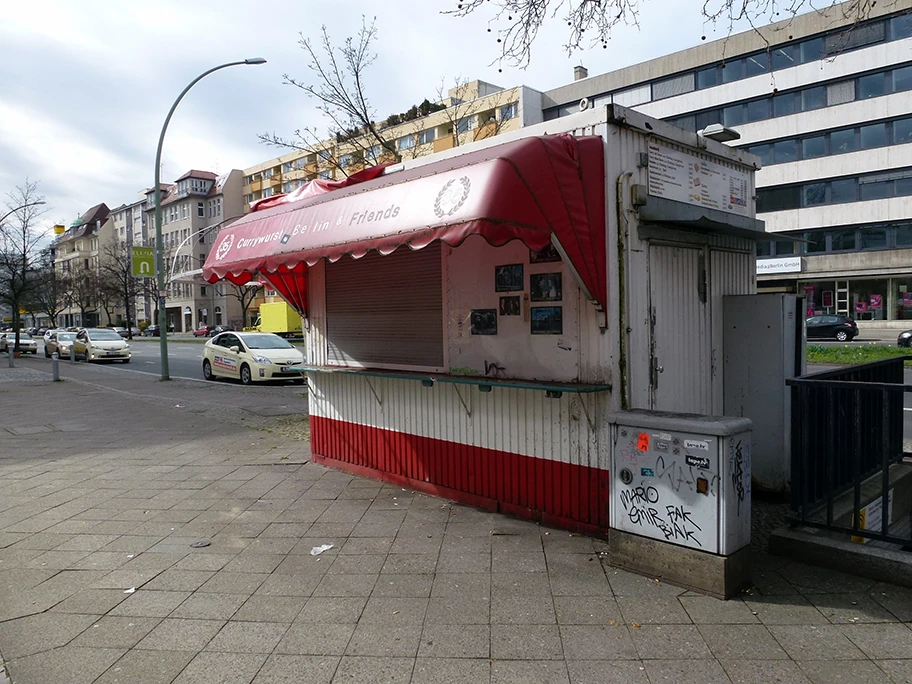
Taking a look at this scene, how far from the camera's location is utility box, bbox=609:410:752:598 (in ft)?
12.6

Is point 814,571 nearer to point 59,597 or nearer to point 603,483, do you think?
point 603,483

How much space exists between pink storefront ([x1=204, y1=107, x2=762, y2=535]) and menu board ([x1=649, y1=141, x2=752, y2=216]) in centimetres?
2

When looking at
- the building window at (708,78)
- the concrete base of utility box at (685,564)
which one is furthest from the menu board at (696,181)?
the building window at (708,78)

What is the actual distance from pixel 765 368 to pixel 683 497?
93.6 inches

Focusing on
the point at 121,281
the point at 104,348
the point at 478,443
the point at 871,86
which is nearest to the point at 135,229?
the point at 121,281

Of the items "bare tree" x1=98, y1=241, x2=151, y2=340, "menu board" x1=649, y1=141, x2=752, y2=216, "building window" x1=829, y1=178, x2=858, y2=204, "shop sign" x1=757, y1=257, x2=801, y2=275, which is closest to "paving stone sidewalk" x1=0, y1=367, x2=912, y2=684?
"menu board" x1=649, y1=141, x2=752, y2=216

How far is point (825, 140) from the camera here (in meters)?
38.0

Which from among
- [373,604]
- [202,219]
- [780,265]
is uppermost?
[202,219]

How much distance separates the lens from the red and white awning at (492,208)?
421 cm

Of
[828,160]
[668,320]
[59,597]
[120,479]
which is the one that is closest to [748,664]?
[668,320]

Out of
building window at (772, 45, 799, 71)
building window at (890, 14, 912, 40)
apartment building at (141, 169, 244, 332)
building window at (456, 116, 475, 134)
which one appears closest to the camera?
building window at (456, 116, 475, 134)

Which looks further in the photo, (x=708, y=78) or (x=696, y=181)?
(x=708, y=78)

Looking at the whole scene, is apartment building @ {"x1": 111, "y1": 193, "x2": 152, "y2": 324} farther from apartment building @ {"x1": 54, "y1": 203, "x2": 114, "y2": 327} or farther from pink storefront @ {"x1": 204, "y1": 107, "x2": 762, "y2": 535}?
pink storefront @ {"x1": 204, "y1": 107, "x2": 762, "y2": 535}

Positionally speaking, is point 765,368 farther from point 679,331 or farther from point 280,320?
point 280,320
